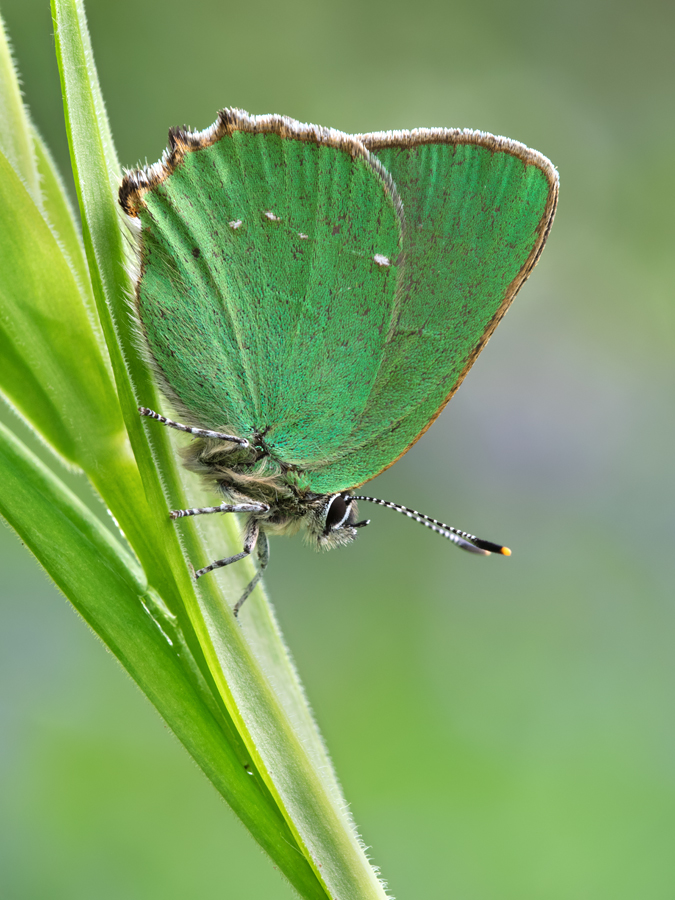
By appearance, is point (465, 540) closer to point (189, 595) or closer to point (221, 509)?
point (221, 509)

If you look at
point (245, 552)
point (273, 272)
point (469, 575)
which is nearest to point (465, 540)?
point (245, 552)

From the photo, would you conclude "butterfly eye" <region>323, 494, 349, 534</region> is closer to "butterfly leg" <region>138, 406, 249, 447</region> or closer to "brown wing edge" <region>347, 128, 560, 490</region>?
"butterfly leg" <region>138, 406, 249, 447</region>

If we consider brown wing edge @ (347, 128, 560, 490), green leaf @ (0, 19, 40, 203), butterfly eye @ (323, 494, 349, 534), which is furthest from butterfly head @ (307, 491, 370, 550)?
green leaf @ (0, 19, 40, 203)

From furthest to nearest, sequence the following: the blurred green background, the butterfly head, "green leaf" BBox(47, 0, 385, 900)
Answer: the blurred green background < the butterfly head < "green leaf" BBox(47, 0, 385, 900)

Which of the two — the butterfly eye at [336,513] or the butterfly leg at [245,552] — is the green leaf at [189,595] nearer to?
the butterfly leg at [245,552]

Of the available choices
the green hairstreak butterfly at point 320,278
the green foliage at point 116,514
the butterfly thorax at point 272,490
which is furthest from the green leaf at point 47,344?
the butterfly thorax at point 272,490

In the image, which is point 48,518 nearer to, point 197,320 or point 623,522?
point 197,320

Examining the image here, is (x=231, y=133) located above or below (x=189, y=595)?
above
